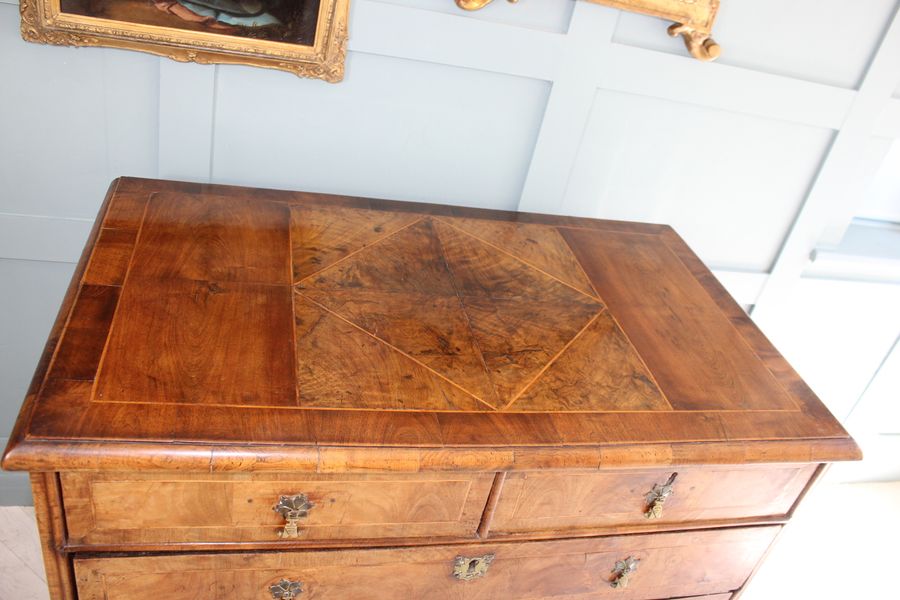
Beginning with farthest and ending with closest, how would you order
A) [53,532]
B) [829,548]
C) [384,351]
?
[829,548]
[384,351]
[53,532]

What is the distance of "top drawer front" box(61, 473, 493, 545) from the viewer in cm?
126

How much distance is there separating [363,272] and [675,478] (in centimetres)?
80

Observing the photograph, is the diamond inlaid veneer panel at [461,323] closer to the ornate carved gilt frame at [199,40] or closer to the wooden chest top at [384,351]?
the wooden chest top at [384,351]

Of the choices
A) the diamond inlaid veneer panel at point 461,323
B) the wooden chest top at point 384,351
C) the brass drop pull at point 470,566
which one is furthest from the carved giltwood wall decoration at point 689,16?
the brass drop pull at point 470,566

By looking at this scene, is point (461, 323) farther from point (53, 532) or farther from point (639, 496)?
point (53, 532)

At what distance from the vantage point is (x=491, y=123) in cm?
211

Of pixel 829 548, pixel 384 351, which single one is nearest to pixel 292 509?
pixel 384 351

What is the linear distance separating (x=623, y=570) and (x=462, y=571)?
0.40 m

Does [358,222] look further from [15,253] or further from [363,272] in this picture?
[15,253]

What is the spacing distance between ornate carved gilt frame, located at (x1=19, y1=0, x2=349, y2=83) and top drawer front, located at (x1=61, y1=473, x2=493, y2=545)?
1.06 meters

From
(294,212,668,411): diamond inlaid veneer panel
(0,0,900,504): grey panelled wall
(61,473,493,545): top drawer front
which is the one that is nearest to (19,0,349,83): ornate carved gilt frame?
(0,0,900,504): grey panelled wall

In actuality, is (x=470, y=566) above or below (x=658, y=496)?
below

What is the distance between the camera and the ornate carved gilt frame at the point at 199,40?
67.4 inches

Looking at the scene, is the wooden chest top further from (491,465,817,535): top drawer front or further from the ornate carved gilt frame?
the ornate carved gilt frame
